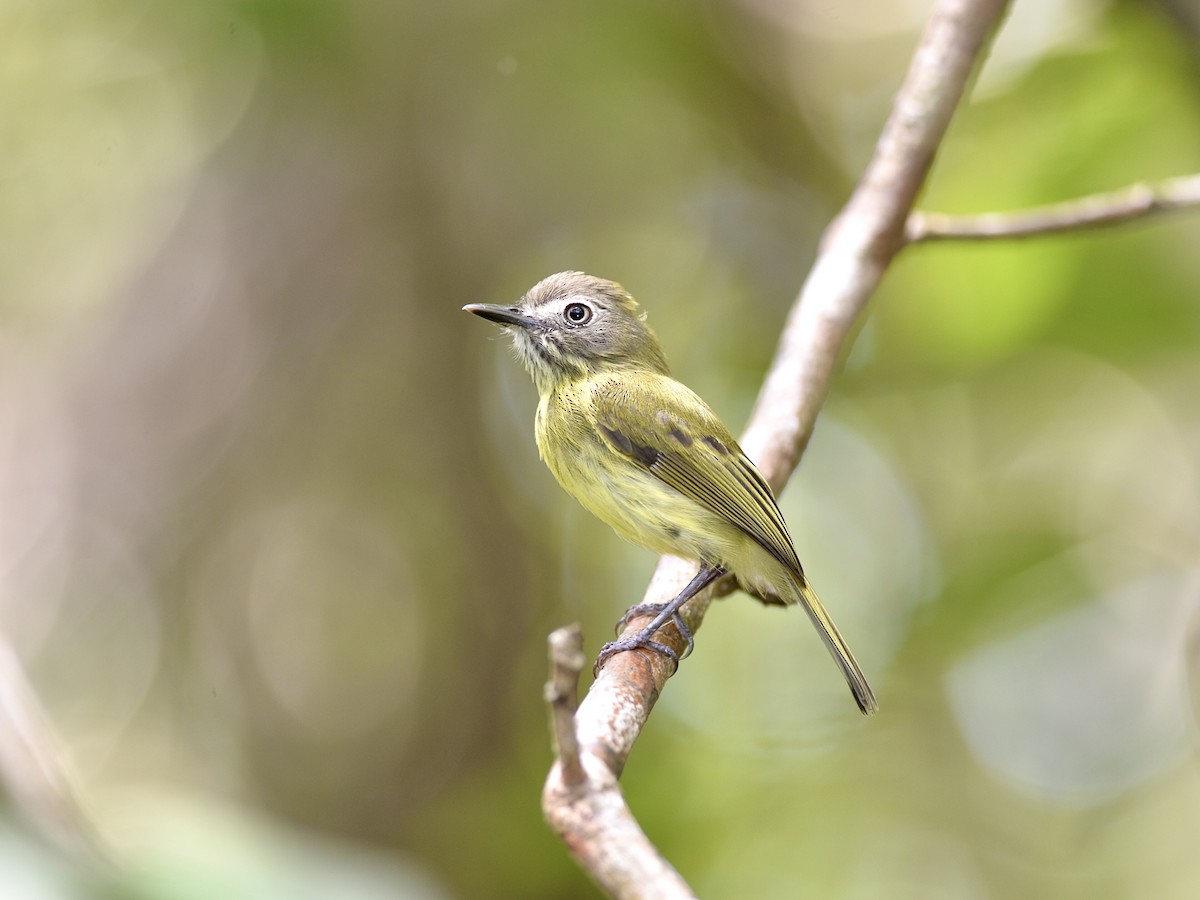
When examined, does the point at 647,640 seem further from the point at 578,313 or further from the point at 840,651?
the point at 578,313

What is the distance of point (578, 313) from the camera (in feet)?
11.4

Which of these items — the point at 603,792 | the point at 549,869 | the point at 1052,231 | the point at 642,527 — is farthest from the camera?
the point at 549,869

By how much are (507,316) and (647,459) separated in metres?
0.62

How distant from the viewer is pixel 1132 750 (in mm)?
5238

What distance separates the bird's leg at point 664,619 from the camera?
7.75ft

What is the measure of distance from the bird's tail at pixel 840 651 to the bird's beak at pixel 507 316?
1.06 metres

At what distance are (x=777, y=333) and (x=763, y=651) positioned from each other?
4.90 feet

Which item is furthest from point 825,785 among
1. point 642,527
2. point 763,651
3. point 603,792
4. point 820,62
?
point 603,792

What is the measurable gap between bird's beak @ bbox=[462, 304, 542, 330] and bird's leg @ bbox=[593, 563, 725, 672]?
0.89m

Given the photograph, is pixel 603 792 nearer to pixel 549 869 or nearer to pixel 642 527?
pixel 642 527

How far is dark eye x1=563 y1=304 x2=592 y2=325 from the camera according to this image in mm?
3477

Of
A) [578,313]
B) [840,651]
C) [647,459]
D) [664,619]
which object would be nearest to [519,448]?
[578,313]

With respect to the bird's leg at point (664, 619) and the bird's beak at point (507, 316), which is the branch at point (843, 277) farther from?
the bird's beak at point (507, 316)

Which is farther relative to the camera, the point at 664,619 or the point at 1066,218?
the point at 1066,218
